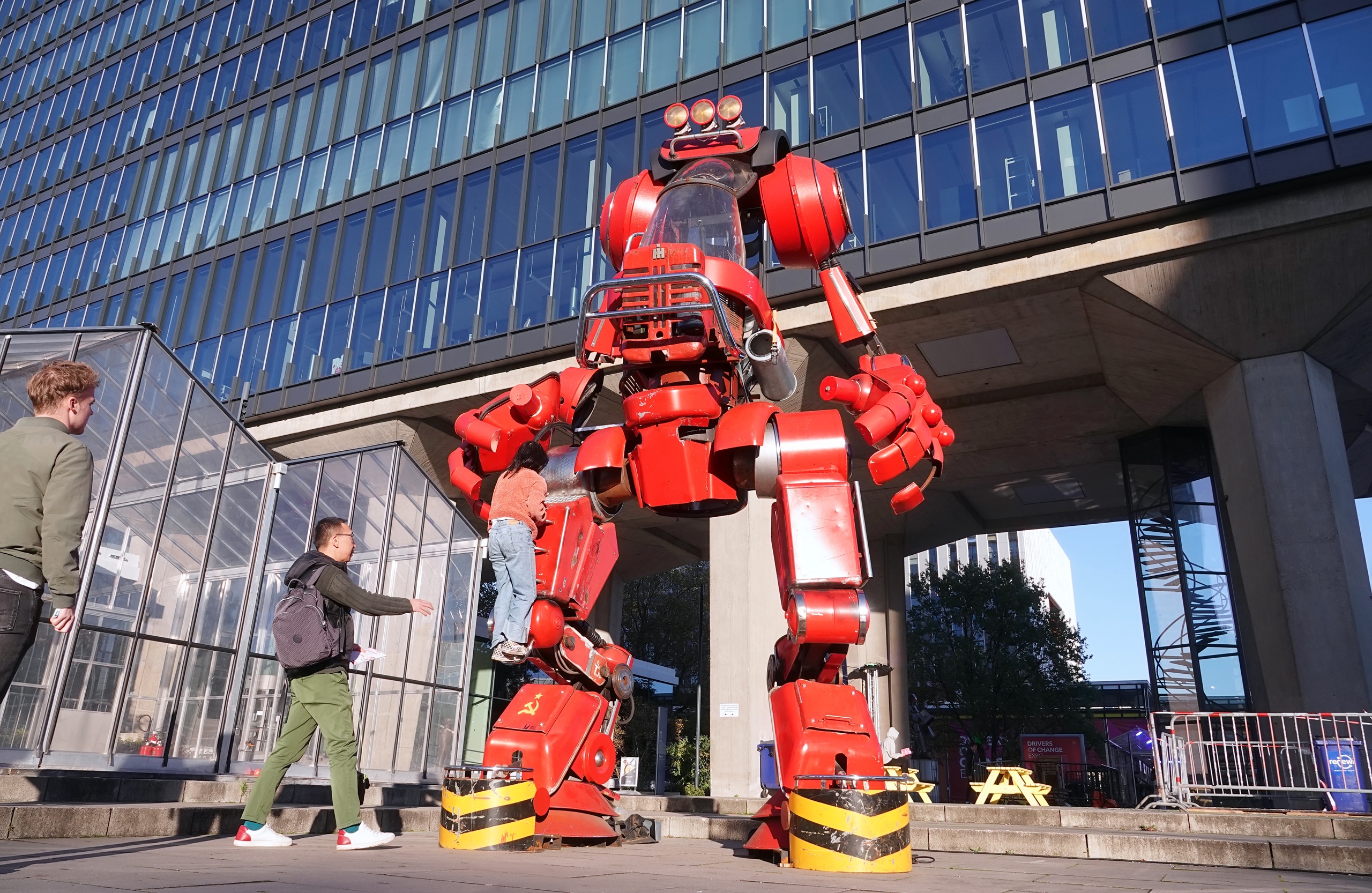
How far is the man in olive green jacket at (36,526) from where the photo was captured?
10.4ft

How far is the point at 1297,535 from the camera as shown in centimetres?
1434

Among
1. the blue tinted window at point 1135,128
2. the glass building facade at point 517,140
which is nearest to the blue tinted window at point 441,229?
the glass building facade at point 517,140

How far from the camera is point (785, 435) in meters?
5.82

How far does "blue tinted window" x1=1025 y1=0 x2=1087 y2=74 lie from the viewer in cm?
1564

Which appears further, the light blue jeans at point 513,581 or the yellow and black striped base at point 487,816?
the light blue jeans at point 513,581

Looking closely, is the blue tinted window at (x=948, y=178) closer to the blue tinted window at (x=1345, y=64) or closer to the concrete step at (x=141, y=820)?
the blue tinted window at (x=1345, y=64)

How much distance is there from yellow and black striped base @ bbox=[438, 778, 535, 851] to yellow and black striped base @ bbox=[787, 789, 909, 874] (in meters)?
1.60

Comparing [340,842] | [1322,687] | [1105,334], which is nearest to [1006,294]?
[1105,334]

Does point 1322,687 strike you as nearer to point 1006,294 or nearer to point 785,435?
point 1006,294

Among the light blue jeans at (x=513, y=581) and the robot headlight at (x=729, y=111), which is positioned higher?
the robot headlight at (x=729, y=111)

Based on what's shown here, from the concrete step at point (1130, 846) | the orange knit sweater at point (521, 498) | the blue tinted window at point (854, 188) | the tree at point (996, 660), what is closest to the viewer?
the concrete step at point (1130, 846)

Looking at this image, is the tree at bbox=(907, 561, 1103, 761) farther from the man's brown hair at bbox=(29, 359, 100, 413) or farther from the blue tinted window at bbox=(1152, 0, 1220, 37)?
the man's brown hair at bbox=(29, 359, 100, 413)

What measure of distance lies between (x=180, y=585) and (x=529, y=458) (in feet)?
19.8

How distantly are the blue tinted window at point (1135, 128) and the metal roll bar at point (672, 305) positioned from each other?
11.7 meters
